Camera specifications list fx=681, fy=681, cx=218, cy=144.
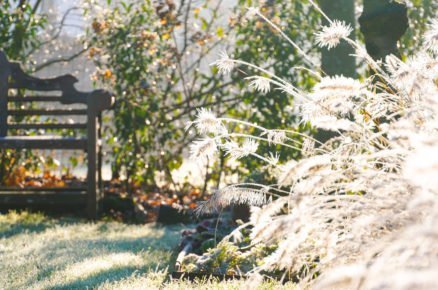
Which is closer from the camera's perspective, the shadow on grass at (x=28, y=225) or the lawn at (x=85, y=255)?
the lawn at (x=85, y=255)

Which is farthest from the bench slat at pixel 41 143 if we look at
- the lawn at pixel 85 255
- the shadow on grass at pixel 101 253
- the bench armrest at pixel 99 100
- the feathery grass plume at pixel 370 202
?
the feathery grass plume at pixel 370 202

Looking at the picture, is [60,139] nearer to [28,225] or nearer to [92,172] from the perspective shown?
[92,172]

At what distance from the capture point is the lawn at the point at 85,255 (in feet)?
10.7

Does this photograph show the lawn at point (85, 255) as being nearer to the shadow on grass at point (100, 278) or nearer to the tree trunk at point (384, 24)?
A: the shadow on grass at point (100, 278)

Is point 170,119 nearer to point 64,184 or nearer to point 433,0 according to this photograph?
point 64,184

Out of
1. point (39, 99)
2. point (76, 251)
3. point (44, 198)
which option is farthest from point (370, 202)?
point (39, 99)

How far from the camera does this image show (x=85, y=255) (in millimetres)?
4012

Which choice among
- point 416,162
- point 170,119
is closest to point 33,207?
point 170,119

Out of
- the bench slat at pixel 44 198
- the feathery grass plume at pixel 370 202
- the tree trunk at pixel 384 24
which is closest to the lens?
the feathery grass plume at pixel 370 202

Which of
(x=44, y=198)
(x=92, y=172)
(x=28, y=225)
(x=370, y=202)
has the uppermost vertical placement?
(x=370, y=202)

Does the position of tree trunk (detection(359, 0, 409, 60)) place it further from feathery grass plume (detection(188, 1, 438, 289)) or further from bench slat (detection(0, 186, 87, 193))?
bench slat (detection(0, 186, 87, 193))

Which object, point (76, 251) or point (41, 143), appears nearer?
point (76, 251)

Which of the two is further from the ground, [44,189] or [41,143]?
[41,143]

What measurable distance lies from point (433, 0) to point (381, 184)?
5.04 meters
